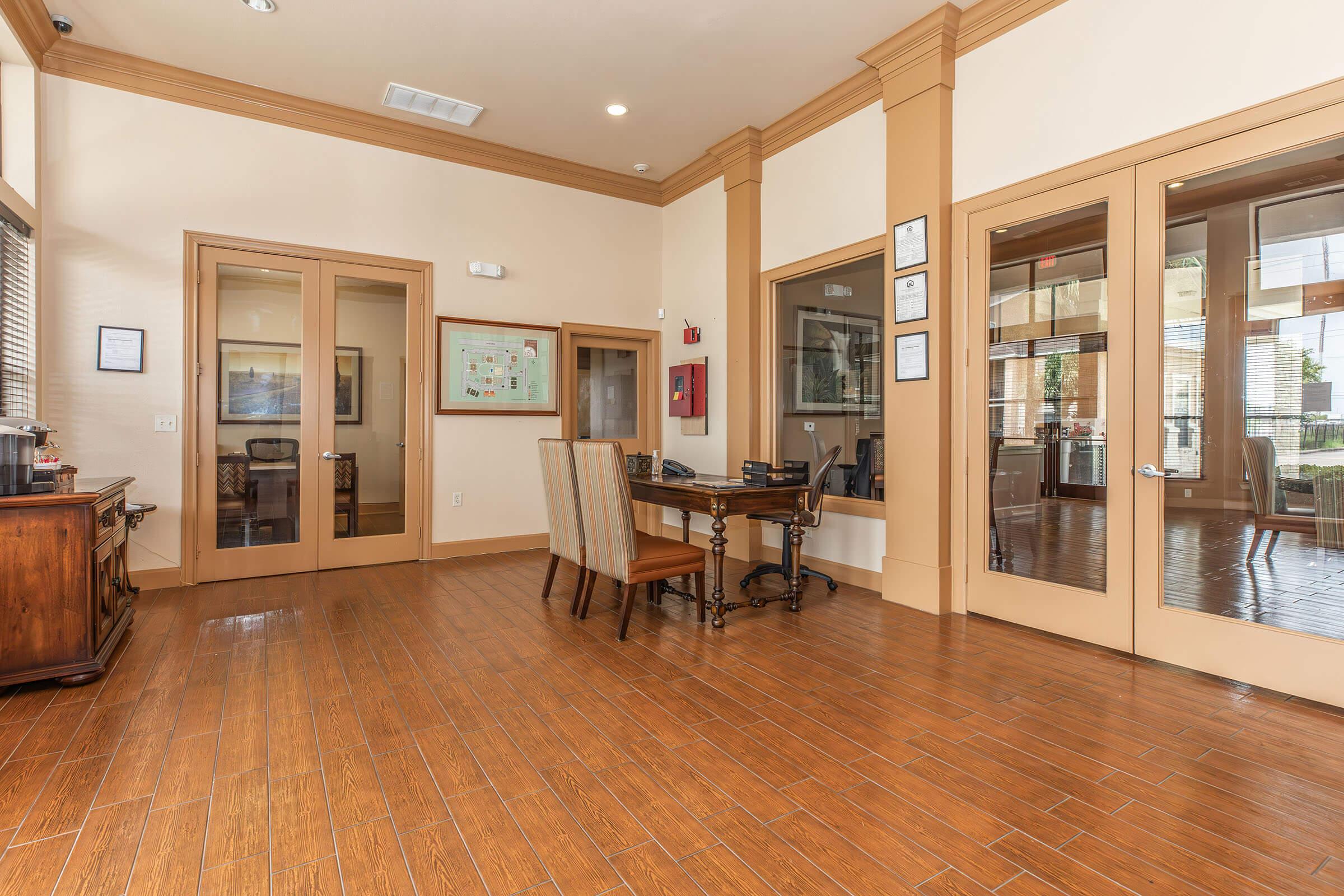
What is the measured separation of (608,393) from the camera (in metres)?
6.32

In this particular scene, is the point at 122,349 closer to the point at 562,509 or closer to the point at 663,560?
the point at 562,509

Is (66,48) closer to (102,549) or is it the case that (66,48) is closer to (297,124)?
(297,124)

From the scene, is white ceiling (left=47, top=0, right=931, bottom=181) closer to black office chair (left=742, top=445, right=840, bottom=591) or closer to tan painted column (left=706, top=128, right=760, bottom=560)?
tan painted column (left=706, top=128, right=760, bottom=560)

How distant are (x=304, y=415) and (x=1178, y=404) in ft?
17.9

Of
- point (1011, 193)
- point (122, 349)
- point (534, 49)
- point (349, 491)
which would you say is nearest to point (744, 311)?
point (1011, 193)

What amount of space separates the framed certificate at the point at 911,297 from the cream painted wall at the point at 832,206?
40 cm

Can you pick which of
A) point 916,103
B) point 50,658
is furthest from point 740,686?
point 916,103

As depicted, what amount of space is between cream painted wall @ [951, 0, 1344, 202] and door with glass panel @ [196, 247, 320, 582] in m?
4.70

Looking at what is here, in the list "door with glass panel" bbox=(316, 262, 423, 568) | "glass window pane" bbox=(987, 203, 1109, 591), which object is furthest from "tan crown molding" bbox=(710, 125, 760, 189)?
"door with glass panel" bbox=(316, 262, 423, 568)

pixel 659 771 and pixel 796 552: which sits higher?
pixel 796 552

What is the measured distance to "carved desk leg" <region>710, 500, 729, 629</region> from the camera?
362 centimetres

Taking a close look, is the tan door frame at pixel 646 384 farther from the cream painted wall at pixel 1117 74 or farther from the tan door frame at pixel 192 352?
the cream painted wall at pixel 1117 74

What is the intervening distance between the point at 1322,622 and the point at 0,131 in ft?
23.3

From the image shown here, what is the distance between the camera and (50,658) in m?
2.74
